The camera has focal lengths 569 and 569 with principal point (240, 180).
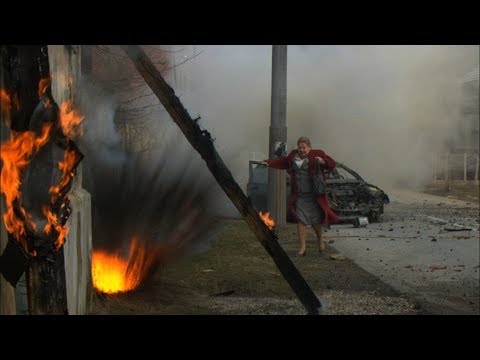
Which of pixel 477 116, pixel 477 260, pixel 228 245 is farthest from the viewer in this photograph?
pixel 477 116

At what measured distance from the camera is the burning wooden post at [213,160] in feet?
13.4

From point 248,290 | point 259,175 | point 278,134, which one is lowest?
point 248,290

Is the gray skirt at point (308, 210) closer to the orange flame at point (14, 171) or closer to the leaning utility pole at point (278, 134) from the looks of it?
the leaning utility pole at point (278, 134)

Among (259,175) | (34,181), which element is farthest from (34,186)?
(259,175)

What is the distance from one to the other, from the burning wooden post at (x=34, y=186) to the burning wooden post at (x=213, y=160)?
1.05 m

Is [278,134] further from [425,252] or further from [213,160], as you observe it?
[213,160]

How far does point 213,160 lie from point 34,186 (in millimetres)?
1603

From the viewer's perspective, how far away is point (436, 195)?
19969 millimetres

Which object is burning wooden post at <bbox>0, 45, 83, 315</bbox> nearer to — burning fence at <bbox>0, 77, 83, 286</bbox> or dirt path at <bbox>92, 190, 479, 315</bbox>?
burning fence at <bbox>0, 77, 83, 286</bbox>

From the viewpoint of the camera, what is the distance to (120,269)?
6156 mm
